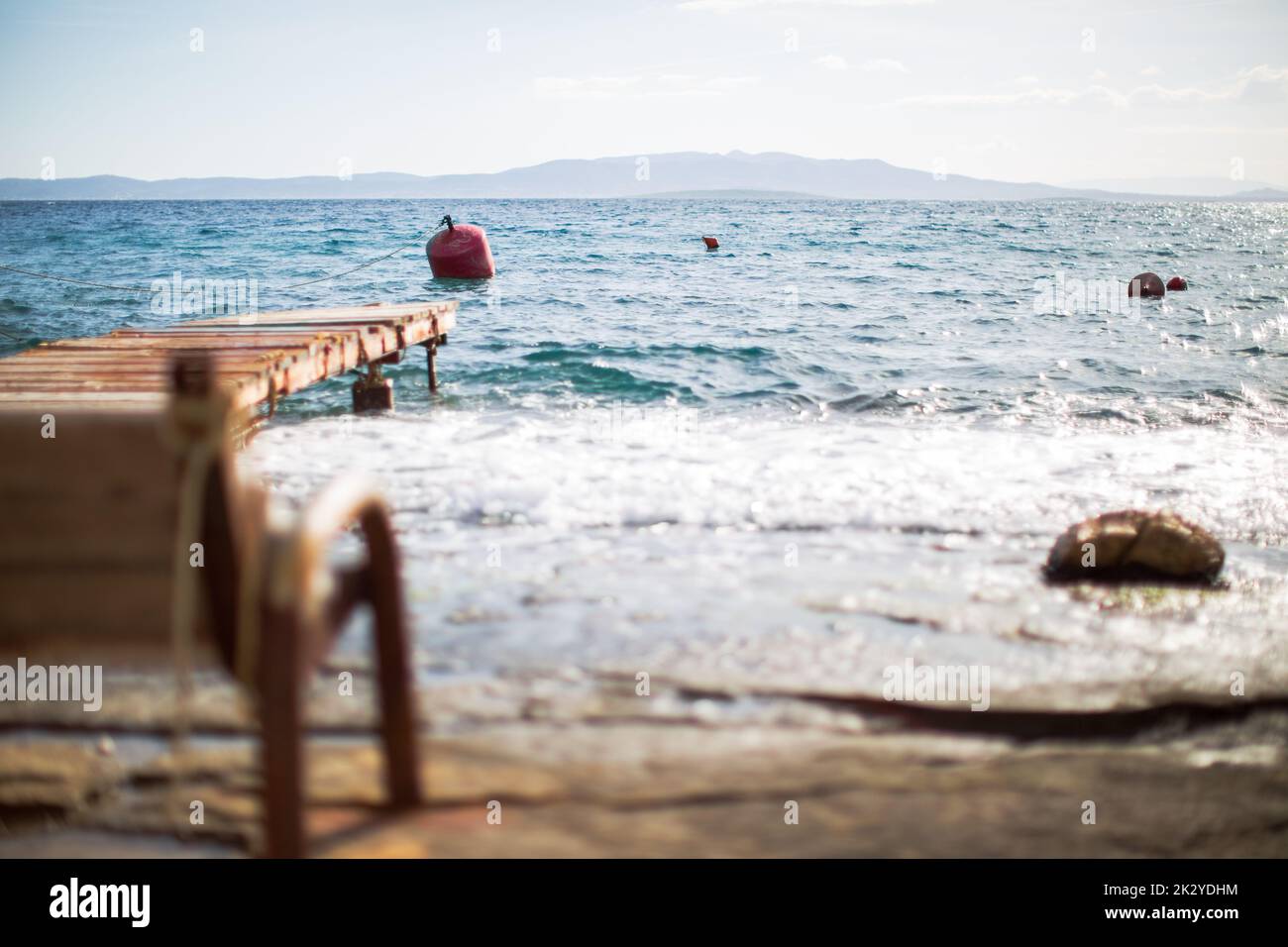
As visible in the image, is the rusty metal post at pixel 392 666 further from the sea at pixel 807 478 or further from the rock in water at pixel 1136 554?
the rock in water at pixel 1136 554

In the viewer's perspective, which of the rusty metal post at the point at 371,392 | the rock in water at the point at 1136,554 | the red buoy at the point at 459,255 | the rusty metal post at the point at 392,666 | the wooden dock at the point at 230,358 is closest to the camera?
the rusty metal post at the point at 392,666

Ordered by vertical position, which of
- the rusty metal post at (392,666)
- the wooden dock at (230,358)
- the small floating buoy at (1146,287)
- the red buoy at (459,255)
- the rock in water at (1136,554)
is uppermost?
the red buoy at (459,255)

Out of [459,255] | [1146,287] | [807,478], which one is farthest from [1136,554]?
[1146,287]

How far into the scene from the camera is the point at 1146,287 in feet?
93.7

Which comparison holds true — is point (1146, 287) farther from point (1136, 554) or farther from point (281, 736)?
point (281, 736)

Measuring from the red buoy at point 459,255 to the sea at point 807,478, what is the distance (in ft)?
10.4

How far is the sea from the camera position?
4641mm

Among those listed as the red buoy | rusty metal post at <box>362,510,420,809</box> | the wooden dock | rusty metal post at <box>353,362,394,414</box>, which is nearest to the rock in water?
rusty metal post at <box>362,510,420,809</box>

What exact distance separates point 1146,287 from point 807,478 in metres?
24.4

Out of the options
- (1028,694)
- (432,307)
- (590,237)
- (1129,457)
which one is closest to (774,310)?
(432,307)

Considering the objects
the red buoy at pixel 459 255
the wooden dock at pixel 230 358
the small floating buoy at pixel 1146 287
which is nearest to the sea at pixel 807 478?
the wooden dock at pixel 230 358

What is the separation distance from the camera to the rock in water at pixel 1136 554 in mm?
5805

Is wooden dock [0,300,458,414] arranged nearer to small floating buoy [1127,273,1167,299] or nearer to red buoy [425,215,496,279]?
red buoy [425,215,496,279]
